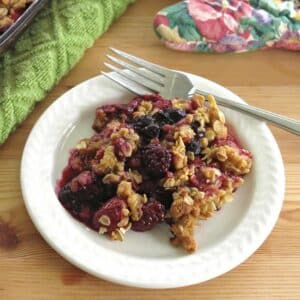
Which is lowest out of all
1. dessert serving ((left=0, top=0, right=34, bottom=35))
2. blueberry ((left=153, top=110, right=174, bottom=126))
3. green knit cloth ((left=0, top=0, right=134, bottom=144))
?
blueberry ((left=153, top=110, right=174, bottom=126))

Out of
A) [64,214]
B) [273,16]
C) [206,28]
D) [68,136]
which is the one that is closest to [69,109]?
[68,136]

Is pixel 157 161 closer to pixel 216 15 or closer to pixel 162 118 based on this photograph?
pixel 162 118

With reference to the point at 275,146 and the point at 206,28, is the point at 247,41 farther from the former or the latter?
the point at 275,146

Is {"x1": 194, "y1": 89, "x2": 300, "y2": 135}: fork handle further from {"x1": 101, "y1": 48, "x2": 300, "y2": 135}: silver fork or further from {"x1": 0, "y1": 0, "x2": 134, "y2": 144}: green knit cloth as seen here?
{"x1": 0, "y1": 0, "x2": 134, "y2": 144}: green knit cloth

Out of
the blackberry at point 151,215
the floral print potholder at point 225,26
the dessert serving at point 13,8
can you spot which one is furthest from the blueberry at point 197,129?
the dessert serving at point 13,8

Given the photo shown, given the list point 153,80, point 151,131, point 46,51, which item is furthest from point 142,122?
point 46,51

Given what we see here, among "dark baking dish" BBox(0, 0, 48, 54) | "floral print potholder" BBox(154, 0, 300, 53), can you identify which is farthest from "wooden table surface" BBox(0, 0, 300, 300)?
"dark baking dish" BBox(0, 0, 48, 54)
